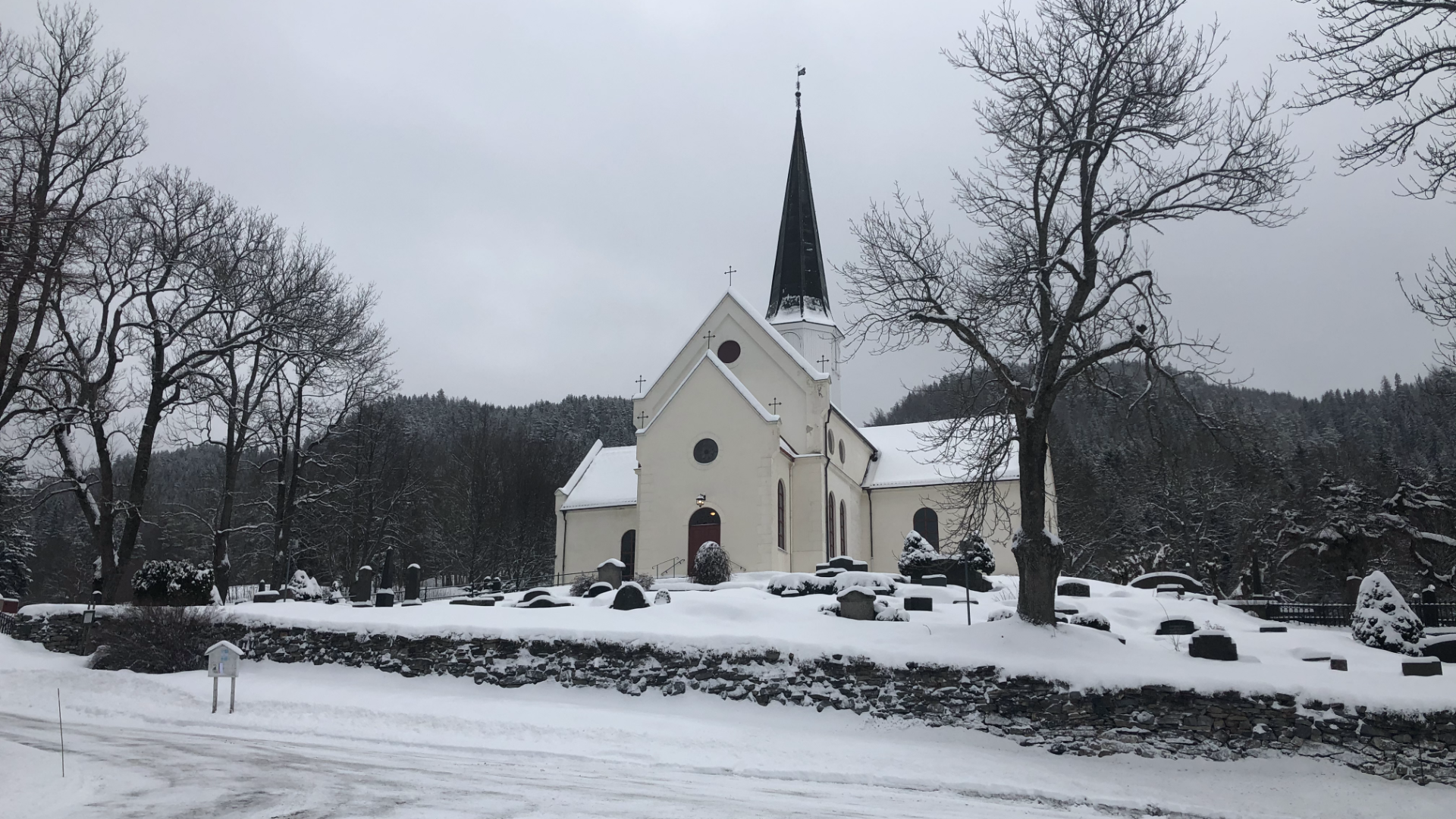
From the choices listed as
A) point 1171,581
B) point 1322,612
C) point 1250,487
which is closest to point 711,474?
point 1171,581

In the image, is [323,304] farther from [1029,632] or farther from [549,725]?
[1029,632]

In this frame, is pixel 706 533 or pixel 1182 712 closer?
pixel 1182 712

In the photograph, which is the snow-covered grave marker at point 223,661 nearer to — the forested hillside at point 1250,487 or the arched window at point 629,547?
the forested hillside at point 1250,487

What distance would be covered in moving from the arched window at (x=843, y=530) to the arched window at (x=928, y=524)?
317cm

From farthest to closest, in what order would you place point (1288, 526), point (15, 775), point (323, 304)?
1. point (1288, 526)
2. point (323, 304)
3. point (15, 775)

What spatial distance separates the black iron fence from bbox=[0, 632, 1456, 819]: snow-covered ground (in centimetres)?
1112

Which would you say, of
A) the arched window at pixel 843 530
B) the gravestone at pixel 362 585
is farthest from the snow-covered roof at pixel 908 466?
the gravestone at pixel 362 585

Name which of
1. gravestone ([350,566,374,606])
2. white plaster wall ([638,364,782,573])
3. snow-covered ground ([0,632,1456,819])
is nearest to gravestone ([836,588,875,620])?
snow-covered ground ([0,632,1456,819])

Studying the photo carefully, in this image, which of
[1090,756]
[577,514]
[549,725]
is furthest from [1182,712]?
[577,514]

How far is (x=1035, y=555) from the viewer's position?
14.4 meters

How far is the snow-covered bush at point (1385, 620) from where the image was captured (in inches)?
625

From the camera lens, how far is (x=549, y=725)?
41.2ft

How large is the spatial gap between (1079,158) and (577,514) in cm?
2442

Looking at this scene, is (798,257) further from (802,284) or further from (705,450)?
(705,450)
